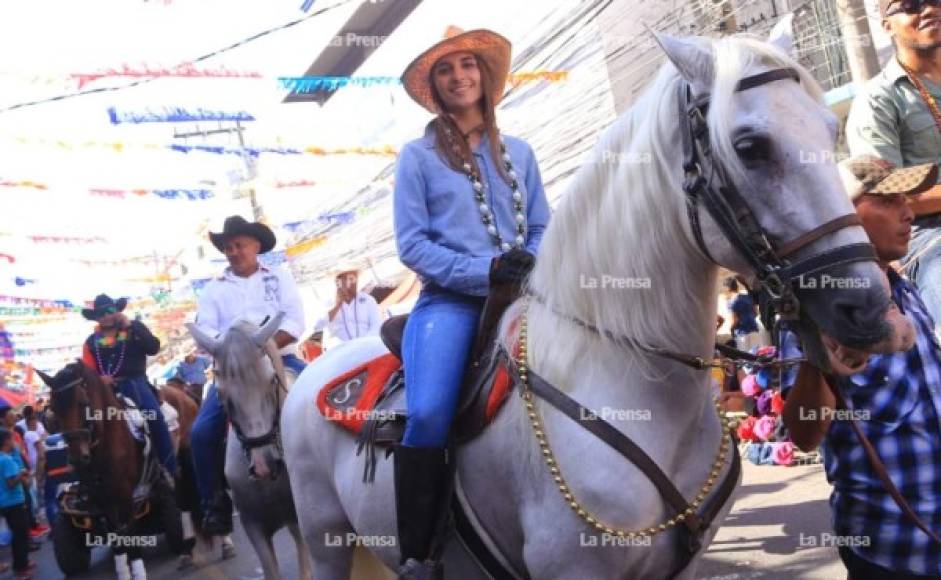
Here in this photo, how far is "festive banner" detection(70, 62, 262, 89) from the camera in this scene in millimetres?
7546

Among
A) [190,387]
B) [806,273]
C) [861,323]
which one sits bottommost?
[190,387]

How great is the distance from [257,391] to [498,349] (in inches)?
108

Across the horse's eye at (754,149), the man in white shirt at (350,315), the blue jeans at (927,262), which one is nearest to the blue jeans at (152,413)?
the man in white shirt at (350,315)

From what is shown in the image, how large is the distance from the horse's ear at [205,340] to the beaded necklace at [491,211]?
2.71m

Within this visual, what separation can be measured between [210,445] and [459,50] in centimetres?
362

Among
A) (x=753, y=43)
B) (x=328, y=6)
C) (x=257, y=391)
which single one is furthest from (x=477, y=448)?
(x=328, y=6)

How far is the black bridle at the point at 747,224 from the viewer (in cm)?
183

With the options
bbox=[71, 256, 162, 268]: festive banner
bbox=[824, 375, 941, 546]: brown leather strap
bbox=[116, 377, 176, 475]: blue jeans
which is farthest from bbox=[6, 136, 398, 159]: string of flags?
bbox=[824, 375, 941, 546]: brown leather strap

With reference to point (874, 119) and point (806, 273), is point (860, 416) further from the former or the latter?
point (874, 119)

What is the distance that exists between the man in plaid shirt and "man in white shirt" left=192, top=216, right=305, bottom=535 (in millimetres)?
3966

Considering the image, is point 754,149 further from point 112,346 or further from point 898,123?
point 112,346

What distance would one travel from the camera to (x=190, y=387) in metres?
11.9

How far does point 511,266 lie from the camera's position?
2.71 metres

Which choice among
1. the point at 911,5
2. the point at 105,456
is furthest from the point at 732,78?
the point at 105,456
